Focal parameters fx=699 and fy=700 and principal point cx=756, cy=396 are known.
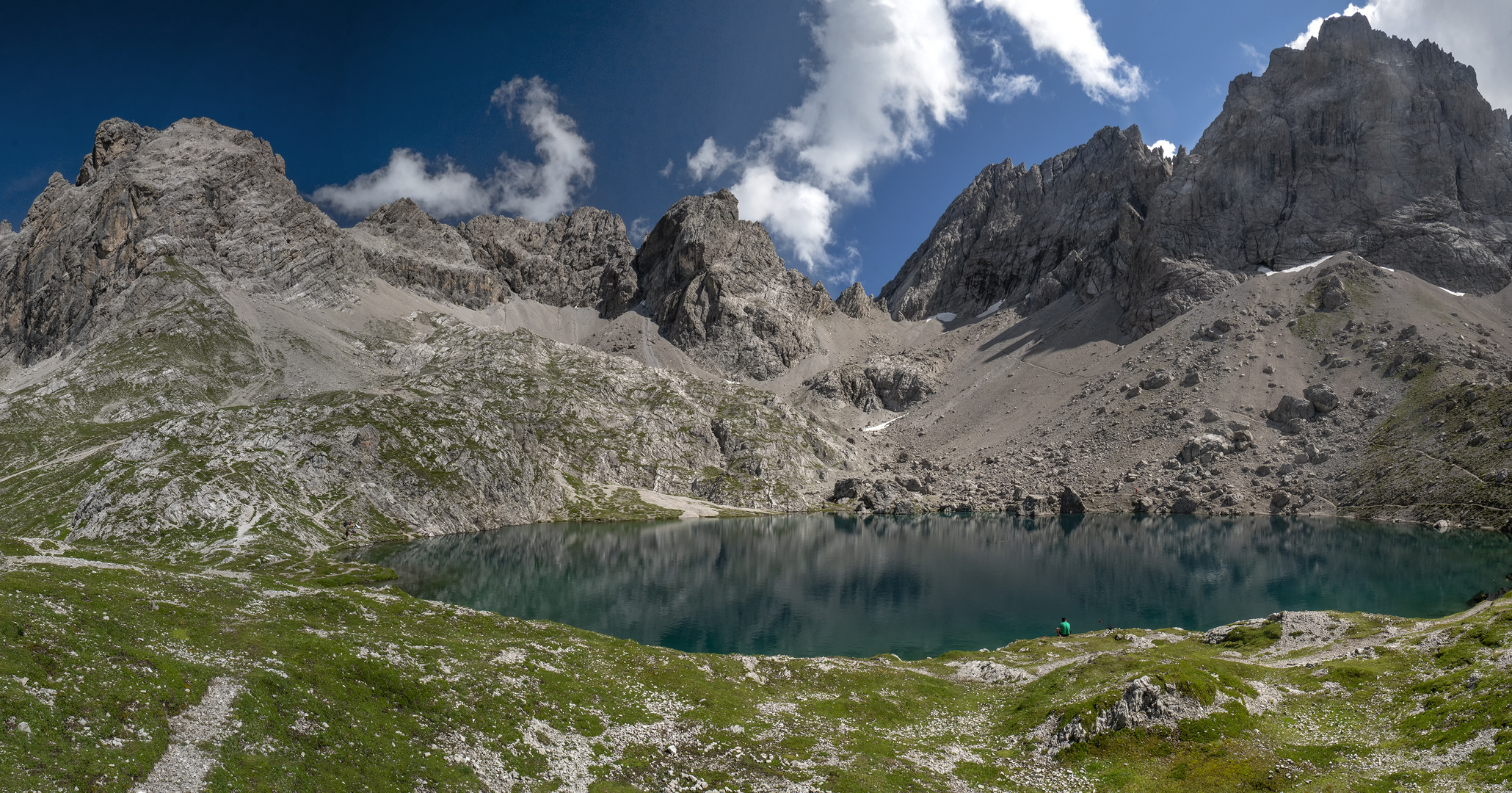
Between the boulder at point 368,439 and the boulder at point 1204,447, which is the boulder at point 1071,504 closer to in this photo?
the boulder at point 1204,447

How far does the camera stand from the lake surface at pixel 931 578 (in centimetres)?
8075

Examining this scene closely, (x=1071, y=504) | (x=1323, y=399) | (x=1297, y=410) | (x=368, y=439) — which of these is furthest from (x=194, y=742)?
(x=1323, y=399)

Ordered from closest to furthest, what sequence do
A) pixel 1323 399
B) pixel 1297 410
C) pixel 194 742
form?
pixel 194 742 → pixel 1323 399 → pixel 1297 410

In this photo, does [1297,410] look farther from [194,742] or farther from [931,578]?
[194,742]

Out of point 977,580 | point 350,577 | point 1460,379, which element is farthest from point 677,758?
point 1460,379

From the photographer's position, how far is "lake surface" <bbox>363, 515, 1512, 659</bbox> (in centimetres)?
8075

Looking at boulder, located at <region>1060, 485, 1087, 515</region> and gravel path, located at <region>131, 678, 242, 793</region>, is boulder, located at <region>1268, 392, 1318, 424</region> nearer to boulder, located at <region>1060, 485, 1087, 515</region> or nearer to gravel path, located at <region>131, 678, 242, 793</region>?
boulder, located at <region>1060, 485, 1087, 515</region>

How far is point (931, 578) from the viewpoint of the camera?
111062 millimetres

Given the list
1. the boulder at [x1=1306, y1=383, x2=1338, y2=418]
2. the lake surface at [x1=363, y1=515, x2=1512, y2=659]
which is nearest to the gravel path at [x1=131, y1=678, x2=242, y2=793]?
the lake surface at [x1=363, y1=515, x2=1512, y2=659]

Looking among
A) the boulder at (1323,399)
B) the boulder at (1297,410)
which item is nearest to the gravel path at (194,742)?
the boulder at (1297,410)

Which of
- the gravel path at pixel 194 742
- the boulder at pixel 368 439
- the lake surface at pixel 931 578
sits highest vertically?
the boulder at pixel 368 439

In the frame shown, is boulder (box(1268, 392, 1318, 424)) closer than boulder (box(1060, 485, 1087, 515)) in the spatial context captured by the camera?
No


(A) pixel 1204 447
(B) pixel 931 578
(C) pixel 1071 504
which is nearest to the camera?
(B) pixel 931 578

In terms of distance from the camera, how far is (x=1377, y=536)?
134875mm
